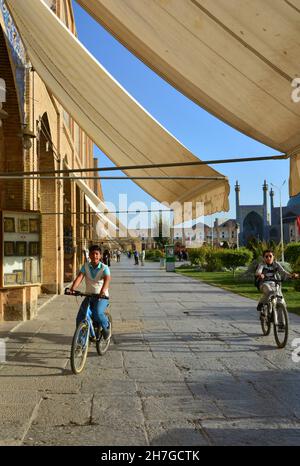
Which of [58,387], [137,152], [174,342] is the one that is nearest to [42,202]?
[137,152]

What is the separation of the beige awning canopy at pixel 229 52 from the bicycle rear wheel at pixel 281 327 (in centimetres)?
230

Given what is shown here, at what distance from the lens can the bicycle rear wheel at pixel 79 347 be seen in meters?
5.77

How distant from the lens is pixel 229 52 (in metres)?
4.75

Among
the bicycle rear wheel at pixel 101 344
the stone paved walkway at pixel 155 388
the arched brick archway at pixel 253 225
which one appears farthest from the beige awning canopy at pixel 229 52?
the arched brick archway at pixel 253 225

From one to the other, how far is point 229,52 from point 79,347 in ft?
11.7

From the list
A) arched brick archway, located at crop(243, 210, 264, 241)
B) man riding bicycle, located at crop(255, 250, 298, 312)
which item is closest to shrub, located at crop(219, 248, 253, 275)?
man riding bicycle, located at crop(255, 250, 298, 312)

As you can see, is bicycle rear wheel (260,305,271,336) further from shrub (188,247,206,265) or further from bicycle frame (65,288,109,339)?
shrub (188,247,206,265)

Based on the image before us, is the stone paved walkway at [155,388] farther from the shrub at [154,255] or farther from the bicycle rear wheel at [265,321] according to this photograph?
the shrub at [154,255]

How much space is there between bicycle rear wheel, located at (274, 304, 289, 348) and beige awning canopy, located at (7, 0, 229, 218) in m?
1.71

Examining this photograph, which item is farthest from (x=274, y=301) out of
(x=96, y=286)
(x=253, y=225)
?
(x=253, y=225)

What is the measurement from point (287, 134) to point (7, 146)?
261 inches

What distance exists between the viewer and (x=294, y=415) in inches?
172

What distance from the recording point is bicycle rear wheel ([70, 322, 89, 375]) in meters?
5.77

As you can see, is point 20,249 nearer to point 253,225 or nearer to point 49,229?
point 49,229
